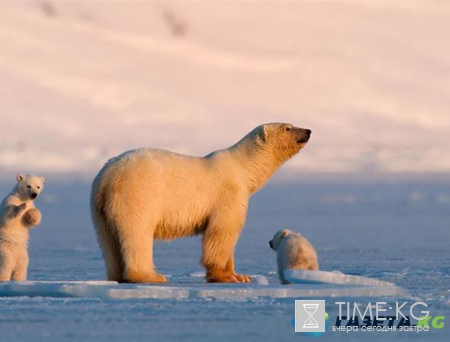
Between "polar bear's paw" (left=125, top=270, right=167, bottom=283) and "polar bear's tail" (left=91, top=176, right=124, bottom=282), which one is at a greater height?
"polar bear's tail" (left=91, top=176, right=124, bottom=282)

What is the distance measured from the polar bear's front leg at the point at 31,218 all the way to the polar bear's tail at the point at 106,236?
547 millimetres

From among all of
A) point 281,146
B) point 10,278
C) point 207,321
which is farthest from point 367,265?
point 207,321

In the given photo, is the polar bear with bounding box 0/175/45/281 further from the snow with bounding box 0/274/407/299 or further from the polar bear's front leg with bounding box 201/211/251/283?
the polar bear's front leg with bounding box 201/211/251/283

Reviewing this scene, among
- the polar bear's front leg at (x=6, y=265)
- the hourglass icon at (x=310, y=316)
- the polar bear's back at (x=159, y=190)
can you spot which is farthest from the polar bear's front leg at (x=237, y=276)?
the hourglass icon at (x=310, y=316)

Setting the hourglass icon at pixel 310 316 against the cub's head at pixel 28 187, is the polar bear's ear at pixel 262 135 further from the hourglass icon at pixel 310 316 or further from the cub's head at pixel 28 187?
the hourglass icon at pixel 310 316

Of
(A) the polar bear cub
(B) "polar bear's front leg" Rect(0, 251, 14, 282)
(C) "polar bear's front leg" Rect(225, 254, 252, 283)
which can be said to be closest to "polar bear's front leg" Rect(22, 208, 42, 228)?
(B) "polar bear's front leg" Rect(0, 251, 14, 282)

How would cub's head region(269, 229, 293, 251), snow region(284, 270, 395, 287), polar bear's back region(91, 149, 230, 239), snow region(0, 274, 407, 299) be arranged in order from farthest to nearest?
cub's head region(269, 229, 293, 251), polar bear's back region(91, 149, 230, 239), snow region(284, 270, 395, 287), snow region(0, 274, 407, 299)

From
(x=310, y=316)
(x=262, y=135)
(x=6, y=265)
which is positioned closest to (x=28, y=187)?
(x=6, y=265)

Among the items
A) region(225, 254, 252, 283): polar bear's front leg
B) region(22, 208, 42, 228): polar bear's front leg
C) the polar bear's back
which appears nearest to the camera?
the polar bear's back

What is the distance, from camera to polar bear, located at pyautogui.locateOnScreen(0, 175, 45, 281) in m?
10.1

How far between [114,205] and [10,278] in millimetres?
1261

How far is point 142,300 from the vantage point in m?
8.70

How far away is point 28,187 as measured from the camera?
34.4 feet

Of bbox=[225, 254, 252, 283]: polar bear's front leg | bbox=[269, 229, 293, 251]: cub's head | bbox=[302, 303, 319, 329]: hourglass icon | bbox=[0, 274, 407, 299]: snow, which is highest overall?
bbox=[269, 229, 293, 251]: cub's head
